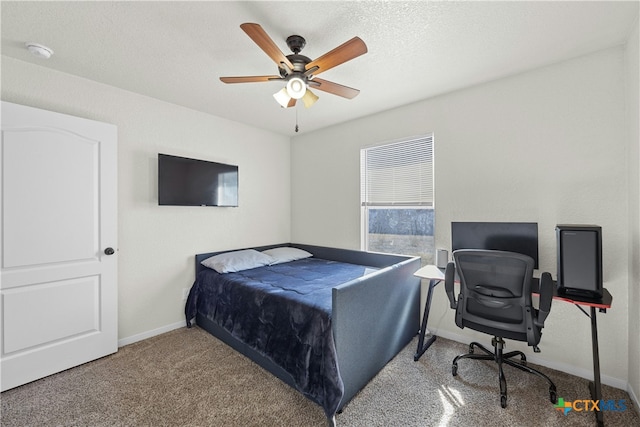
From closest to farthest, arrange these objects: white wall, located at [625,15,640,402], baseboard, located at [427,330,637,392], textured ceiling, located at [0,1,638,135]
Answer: textured ceiling, located at [0,1,638,135] < white wall, located at [625,15,640,402] < baseboard, located at [427,330,637,392]

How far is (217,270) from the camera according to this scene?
115 inches

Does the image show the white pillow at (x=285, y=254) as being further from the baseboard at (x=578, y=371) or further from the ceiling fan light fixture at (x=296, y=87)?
the baseboard at (x=578, y=371)

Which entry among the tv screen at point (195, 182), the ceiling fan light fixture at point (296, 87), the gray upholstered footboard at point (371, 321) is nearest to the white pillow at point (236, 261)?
the tv screen at point (195, 182)

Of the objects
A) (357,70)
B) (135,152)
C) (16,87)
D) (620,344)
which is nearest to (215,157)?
(135,152)

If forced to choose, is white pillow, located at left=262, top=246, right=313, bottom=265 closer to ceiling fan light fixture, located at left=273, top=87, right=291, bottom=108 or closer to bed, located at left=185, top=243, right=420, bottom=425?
bed, located at left=185, top=243, right=420, bottom=425

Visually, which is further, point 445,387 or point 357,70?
point 357,70

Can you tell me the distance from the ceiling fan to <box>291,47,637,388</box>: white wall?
51.8 inches

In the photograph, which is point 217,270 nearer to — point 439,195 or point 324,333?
point 324,333

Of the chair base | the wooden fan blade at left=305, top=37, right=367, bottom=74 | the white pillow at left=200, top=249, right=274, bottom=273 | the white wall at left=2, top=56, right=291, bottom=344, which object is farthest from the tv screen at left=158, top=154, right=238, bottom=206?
the chair base

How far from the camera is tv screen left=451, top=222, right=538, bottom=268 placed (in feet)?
7.06

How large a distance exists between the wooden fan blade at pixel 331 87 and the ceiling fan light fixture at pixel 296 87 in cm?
14

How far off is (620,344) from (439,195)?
1.72m

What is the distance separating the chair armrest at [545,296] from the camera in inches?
68.2

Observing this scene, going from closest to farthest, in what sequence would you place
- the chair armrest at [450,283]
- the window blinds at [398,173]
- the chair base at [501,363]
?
the chair base at [501,363]
the chair armrest at [450,283]
the window blinds at [398,173]
